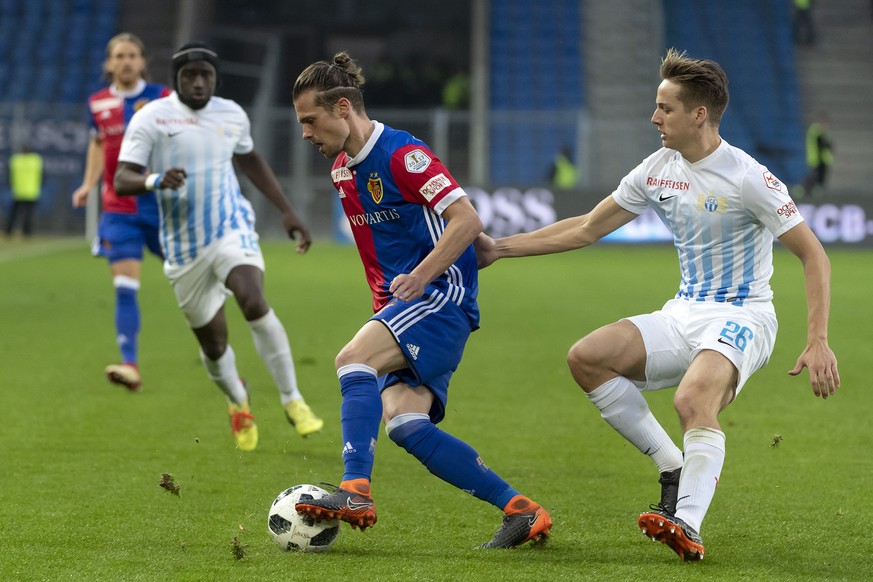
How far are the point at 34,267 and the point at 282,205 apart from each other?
12.4 metres

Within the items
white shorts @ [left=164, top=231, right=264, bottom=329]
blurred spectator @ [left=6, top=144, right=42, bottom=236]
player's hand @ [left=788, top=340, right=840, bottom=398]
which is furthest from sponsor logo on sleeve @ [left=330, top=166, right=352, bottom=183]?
blurred spectator @ [left=6, top=144, right=42, bottom=236]

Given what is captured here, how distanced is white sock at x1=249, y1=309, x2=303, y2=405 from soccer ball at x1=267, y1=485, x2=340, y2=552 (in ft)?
8.21

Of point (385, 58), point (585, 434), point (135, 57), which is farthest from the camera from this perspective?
point (385, 58)

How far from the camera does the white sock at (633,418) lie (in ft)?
16.3

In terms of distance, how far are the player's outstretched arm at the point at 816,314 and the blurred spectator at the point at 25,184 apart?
21301 millimetres

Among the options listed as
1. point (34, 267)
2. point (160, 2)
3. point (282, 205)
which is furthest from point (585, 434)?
point (160, 2)

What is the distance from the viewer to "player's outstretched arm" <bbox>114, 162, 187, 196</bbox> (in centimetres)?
644

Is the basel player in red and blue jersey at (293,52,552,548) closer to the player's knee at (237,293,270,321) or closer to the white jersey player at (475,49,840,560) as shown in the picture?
the white jersey player at (475,49,840,560)

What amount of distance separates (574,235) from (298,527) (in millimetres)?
1622

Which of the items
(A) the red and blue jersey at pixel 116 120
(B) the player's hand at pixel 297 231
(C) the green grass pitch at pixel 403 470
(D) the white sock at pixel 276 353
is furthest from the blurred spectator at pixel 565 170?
(D) the white sock at pixel 276 353

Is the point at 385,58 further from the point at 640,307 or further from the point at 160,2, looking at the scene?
the point at 640,307

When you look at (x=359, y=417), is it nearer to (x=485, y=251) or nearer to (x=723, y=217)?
(x=485, y=251)

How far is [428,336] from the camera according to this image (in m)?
4.85

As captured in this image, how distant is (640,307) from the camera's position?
1380 cm
